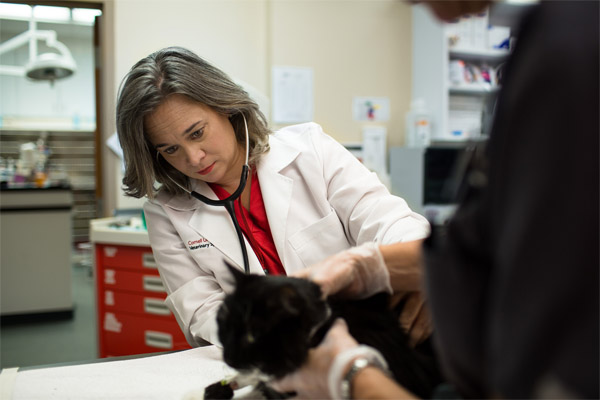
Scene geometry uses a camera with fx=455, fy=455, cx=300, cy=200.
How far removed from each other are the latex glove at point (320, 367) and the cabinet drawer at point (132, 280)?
1578 millimetres

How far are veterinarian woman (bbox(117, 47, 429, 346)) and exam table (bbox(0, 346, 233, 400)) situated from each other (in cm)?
12

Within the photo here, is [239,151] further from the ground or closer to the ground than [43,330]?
further from the ground

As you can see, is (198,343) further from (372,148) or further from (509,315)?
(372,148)

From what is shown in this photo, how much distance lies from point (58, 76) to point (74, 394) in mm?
4092

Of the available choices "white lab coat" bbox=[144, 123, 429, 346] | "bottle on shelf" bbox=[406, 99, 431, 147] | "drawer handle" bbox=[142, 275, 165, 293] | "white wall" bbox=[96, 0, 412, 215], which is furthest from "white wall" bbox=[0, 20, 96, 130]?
"white lab coat" bbox=[144, 123, 429, 346]

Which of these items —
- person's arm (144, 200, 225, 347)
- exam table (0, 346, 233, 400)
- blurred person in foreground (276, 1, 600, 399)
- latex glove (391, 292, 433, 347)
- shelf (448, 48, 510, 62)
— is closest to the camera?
blurred person in foreground (276, 1, 600, 399)

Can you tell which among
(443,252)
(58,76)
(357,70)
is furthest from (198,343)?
(58,76)

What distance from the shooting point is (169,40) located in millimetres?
2844

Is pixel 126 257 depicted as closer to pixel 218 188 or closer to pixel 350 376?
pixel 218 188

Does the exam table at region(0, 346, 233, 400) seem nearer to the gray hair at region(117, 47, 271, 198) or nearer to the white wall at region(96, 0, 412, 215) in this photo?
the gray hair at region(117, 47, 271, 198)

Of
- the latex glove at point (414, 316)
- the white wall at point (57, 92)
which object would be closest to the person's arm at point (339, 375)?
the latex glove at point (414, 316)

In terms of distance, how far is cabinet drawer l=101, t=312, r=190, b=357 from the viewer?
215 centimetres

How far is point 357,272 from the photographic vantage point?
0.79 m

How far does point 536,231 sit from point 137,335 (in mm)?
2177
